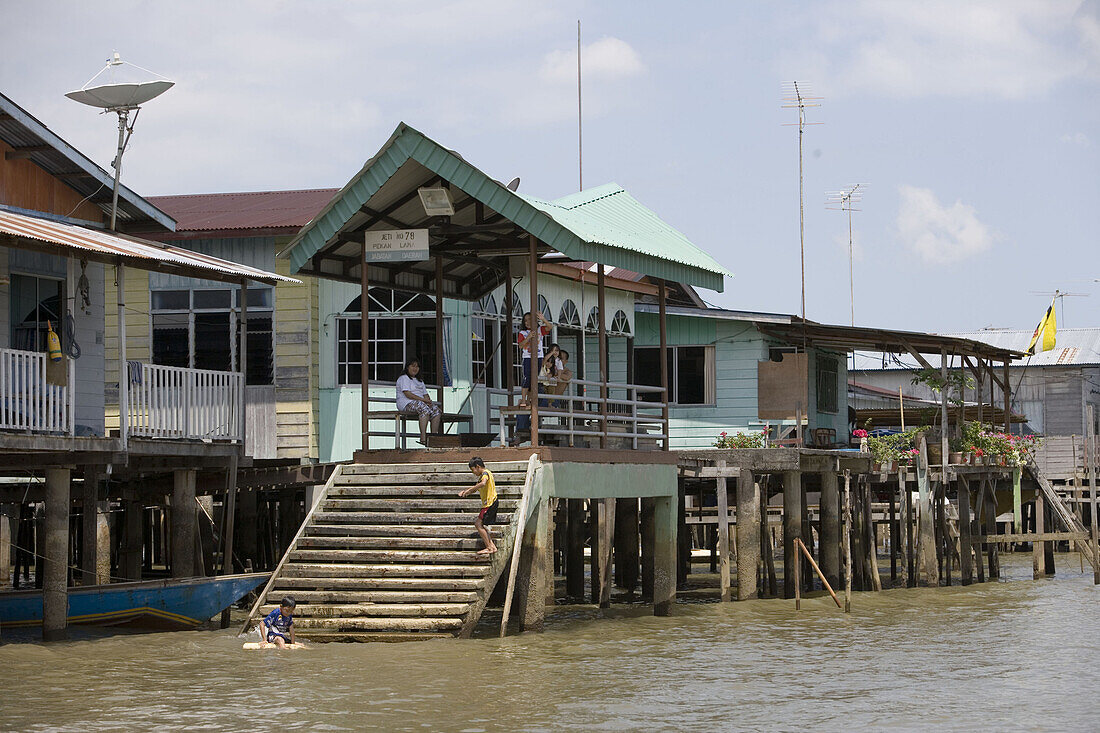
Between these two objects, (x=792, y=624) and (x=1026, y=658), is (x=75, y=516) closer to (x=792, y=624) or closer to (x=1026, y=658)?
(x=792, y=624)

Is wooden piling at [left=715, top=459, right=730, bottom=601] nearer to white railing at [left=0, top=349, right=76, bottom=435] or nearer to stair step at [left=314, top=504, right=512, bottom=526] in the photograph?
stair step at [left=314, top=504, right=512, bottom=526]

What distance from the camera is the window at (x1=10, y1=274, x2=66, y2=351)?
1861cm

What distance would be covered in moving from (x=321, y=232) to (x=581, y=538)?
7.30m

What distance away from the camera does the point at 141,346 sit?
24.5 metres

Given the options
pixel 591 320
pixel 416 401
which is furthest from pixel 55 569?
pixel 591 320

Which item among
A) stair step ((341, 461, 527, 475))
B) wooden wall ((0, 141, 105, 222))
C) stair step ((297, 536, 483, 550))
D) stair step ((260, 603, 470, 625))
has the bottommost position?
stair step ((260, 603, 470, 625))

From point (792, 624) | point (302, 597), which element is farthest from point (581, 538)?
point (302, 597)

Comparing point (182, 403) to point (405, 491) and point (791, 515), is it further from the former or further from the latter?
point (791, 515)

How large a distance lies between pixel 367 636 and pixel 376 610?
1.00 feet

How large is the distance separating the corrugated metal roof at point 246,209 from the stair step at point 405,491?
7.31 meters

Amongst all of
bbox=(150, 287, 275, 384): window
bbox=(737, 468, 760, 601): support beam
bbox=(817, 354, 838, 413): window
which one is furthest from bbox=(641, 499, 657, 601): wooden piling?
bbox=(817, 354, 838, 413): window

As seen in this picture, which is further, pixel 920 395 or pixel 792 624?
pixel 920 395

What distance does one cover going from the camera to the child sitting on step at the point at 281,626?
1560 centimetres

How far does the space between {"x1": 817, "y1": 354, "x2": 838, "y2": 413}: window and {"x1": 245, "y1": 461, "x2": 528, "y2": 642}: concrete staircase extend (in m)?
15.9
